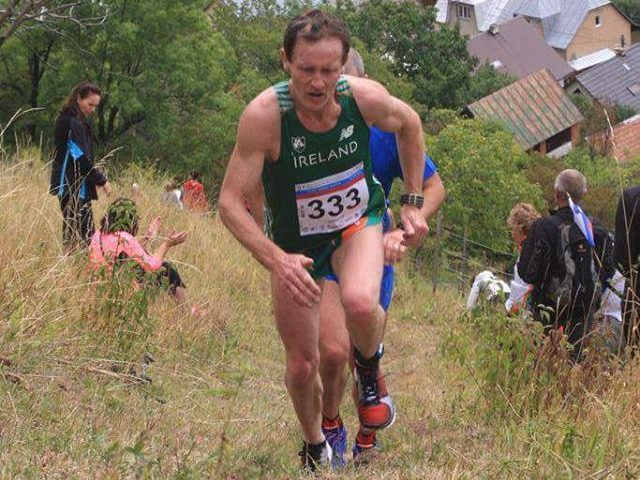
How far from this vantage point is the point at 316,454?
16.9ft

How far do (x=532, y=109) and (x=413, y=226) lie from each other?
62625mm

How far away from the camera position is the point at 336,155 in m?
4.82

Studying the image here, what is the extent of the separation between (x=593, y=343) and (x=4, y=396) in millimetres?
2566

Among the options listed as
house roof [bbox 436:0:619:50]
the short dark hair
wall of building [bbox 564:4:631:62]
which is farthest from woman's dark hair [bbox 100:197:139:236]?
wall of building [bbox 564:4:631:62]

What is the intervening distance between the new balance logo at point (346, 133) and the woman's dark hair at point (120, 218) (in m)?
2.59

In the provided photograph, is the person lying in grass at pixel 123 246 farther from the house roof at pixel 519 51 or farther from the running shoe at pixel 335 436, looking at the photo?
the house roof at pixel 519 51

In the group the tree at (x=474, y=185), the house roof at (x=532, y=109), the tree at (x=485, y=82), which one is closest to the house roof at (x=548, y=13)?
the tree at (x=485, y=82)

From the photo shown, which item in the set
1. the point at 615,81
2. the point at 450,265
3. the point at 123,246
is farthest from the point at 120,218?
the point at 615,81

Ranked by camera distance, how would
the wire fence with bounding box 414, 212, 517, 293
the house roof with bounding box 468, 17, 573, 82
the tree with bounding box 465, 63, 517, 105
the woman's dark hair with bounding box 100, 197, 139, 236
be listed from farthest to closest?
1. the house roof with bounding box 468, 17, 573, 82
2. the tree with bounding box 465, 63, 517, 105
3. the wire fence with bounding box 414, 212, 517, 293
4. the woman's dark hair with bounding box 100, 197, 139, 236

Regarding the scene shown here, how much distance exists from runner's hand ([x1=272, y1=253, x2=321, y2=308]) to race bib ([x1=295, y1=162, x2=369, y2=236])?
0.39 meters

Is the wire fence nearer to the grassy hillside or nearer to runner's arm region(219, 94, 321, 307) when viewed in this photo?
the grassy hillside

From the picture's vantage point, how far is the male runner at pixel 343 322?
516 cm

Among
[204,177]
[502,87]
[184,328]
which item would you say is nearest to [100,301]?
[184,328]

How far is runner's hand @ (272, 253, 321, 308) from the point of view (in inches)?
177
